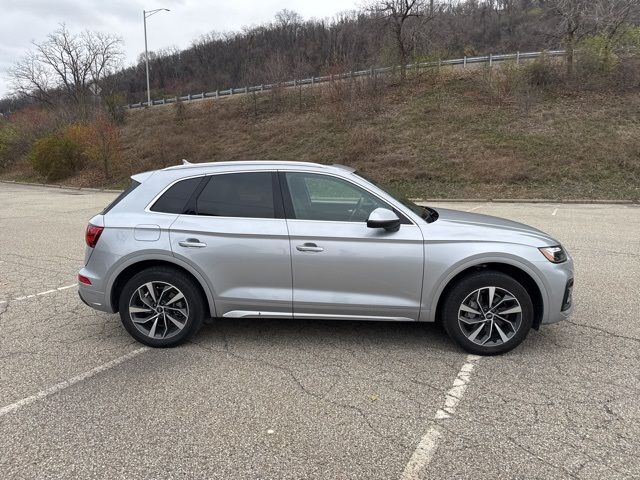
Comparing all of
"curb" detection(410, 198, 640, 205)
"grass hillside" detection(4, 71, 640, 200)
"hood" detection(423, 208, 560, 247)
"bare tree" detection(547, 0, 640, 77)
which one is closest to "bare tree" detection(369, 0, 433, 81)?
"grass hillside" detection(4, 71, 640, 200)

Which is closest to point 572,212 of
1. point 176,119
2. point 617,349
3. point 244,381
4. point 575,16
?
point 617,349

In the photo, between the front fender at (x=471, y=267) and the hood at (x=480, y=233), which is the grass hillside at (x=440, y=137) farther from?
the front fender at (x=471, y=267)

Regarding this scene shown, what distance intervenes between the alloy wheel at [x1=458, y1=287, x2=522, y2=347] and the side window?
1085 mm

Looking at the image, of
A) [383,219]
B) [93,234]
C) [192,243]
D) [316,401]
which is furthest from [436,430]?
[93,234]

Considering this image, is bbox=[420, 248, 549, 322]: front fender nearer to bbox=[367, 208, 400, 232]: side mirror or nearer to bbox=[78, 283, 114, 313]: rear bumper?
bbox=[367, 208, 400, 232]: side mirror

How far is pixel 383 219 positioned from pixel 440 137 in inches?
821

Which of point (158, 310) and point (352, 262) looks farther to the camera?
point (158, 310)

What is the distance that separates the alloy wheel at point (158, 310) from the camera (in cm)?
401

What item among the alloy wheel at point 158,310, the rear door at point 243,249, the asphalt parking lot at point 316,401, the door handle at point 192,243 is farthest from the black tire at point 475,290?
the alloy wheel at point 158,310

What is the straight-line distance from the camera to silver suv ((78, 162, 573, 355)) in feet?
12.3

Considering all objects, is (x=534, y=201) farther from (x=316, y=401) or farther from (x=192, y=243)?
(x=316, y=401)

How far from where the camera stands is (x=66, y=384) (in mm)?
3518

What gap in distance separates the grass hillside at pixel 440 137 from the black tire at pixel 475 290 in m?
15.0

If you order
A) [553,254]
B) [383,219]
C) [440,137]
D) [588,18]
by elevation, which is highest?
[588,18]
